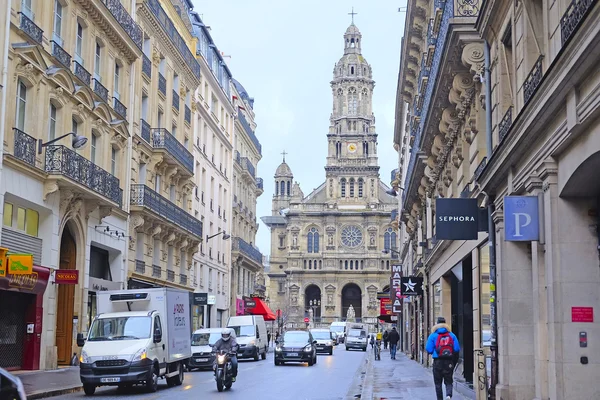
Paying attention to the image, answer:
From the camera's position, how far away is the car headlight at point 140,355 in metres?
21.4

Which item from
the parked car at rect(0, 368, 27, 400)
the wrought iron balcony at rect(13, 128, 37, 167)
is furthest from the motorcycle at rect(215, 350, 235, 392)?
the parked car at rect(0, 368, 27, 400)

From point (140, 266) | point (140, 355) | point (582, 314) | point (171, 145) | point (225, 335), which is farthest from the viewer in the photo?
point (171, 145)

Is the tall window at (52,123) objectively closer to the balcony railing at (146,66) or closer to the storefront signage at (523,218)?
the balcony railing at (146,66)

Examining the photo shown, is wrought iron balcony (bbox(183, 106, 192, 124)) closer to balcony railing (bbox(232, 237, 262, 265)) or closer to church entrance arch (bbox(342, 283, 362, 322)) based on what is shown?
balcony railing (bbox(232, 237, 262, 265))

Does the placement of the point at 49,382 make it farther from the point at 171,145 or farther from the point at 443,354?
the point at 171,145

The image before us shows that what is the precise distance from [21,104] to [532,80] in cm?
1683

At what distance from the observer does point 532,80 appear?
46.4 feet

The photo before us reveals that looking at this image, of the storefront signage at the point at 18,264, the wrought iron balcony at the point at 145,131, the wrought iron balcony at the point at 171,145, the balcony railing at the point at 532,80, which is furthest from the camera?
the wrought iron balcony at the point at 171,145

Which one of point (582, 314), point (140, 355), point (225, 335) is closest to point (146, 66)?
point (225, 335)

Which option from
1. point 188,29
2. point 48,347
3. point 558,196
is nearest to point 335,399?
point 558,196

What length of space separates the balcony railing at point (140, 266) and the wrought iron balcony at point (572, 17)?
29571mm

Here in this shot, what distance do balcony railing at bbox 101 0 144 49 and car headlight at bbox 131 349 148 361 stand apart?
1552cm

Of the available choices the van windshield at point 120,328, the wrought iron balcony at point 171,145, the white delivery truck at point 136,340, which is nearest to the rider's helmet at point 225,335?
the white delivery truck at point 136,340

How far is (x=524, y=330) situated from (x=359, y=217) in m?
121
